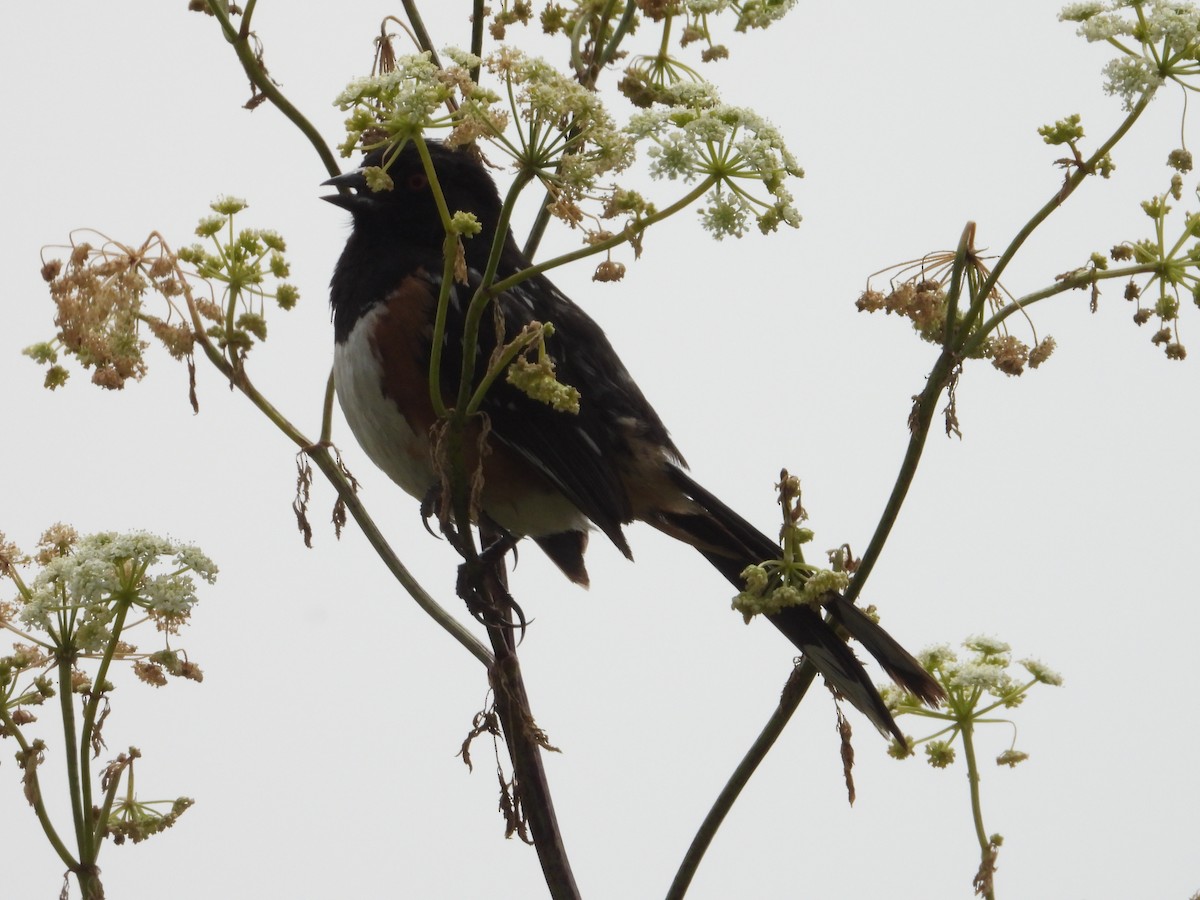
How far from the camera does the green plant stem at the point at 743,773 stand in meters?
2.03

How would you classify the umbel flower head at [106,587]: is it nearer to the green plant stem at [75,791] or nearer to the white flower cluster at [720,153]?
the green plant stem at [75,791]

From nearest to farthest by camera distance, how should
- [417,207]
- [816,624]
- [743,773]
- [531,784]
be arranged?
[743,773]
[531,784]
[816,624]
[417,207]

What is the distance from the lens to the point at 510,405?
10.3ft

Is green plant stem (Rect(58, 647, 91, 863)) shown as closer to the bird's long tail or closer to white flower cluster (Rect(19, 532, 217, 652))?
white flower cluster (Rect(19, 532, 217, 652))

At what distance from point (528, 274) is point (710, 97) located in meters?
0.33

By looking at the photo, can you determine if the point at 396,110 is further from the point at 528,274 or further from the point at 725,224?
the point at 725,224

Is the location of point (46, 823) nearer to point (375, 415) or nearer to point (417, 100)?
point (417, 100)

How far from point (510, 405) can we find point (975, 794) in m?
1.43

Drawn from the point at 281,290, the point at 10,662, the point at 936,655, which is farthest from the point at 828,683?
the point at 10,662

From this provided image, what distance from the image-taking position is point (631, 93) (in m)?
1.75

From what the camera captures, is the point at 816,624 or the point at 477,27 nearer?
the point at 477,27

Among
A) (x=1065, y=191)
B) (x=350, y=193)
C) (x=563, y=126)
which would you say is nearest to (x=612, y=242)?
(x=563, y=126)

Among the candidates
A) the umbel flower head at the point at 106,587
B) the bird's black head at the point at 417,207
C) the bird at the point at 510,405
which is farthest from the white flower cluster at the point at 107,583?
the bird's black head at the point at 417,207

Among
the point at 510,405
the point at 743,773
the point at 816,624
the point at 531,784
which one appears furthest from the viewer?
the point at 510,405
